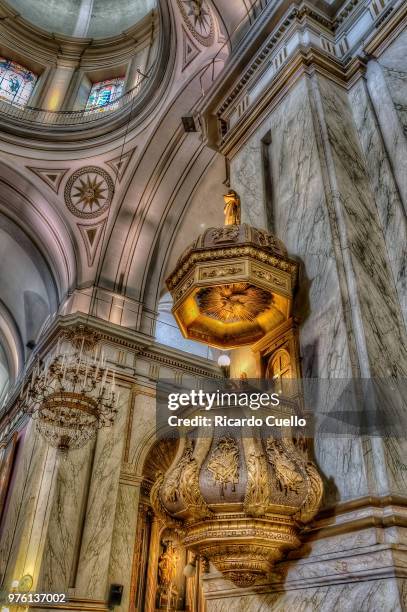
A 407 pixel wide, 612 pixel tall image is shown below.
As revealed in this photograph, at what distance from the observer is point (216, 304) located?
12.2ft

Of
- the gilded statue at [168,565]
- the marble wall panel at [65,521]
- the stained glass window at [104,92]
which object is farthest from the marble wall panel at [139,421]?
the stained glass window at [104,92]

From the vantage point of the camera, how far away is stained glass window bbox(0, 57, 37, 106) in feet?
38.7

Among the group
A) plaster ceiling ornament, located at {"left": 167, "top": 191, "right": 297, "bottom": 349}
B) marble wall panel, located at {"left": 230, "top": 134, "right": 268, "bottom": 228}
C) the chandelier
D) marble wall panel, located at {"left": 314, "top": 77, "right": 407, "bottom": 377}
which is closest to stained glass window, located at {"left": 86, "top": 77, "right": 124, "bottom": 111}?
the chandelier

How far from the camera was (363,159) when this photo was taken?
394 cm

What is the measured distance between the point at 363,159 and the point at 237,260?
1514mm

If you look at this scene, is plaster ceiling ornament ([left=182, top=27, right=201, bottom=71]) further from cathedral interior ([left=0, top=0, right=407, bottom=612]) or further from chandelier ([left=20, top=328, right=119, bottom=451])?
chandelier ([left=20, top=328, right=119, bottom=451])

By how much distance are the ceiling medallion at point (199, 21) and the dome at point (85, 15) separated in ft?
14.5

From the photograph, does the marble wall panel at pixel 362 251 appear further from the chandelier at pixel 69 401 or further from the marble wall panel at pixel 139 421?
the marble wall panel at pixel 139 421

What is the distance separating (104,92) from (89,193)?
12.1 feet

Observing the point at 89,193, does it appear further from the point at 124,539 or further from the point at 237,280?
the point at 237,280

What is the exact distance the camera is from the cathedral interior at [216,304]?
2.41 meters

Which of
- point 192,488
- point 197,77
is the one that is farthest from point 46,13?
point 192,488

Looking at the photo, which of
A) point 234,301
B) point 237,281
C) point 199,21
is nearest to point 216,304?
point 234,301

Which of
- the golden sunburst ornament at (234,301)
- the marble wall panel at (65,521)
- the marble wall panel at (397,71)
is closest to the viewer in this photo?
the golden sunburst ornament at (234,301)
